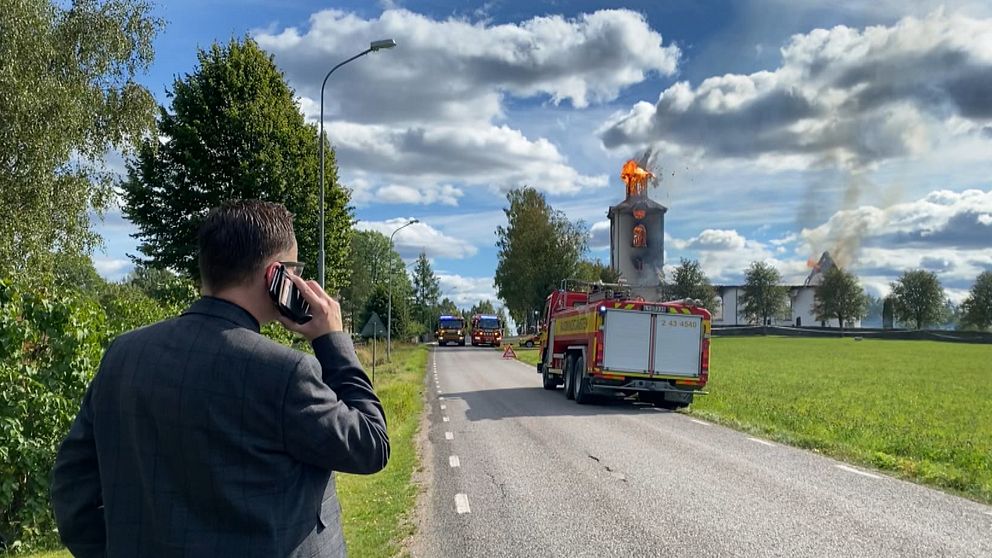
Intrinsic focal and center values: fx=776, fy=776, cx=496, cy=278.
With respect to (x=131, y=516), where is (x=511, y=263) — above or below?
above

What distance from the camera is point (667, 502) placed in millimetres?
7664

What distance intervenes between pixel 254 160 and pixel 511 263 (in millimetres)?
48088

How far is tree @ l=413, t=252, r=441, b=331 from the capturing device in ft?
379

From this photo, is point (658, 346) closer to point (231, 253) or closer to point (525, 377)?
point (525, 377)

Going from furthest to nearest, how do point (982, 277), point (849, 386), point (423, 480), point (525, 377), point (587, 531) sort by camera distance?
1. point (982, 277)
2. point (525, 377)
3. point (849, 386)
4. point (423, 480)
5. point (587, 531)

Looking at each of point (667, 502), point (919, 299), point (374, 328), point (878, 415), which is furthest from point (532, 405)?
point (919, 299)

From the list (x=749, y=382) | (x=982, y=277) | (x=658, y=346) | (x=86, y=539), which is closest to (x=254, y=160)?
(x=658, y=346)

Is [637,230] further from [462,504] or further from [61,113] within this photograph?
[462,504]

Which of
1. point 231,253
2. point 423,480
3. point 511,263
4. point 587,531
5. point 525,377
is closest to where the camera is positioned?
point 231,253

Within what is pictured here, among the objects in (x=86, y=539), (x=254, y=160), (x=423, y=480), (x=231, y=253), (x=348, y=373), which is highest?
(x=254, y=160)

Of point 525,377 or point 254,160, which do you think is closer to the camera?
point 254,160

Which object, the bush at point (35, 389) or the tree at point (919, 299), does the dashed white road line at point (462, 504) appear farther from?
the tree at point (919, 299)

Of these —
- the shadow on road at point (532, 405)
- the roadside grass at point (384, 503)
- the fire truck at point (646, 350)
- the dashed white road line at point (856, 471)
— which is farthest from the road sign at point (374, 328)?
the dashed white road line at point (856, 471)

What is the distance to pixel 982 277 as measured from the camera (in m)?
110
